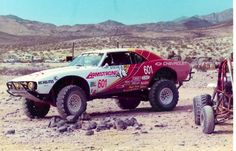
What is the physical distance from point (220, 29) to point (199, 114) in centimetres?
7595

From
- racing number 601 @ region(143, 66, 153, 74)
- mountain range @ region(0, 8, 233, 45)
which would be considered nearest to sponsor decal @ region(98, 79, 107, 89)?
racing number 601 @ region(143, 66, 153, 74)

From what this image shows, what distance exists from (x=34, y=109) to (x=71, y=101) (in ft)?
4.24

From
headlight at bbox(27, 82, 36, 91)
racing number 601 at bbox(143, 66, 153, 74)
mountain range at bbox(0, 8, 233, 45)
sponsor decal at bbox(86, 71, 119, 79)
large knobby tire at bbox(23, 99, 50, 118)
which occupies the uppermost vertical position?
mountain range at bbox(0, 8, 233, 45)

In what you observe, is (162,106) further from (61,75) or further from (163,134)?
(163,134)

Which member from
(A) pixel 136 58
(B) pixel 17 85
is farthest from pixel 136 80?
(B) pixel 17 85

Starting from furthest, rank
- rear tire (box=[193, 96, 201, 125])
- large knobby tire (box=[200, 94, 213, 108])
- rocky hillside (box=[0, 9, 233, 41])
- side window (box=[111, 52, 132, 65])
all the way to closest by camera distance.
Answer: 1. rocky hillside (box=[0, 9, 233, 41])
2. side window (box=[111, 52, 132, 65])
3. rear tire (box=[193, 96, 201, 125])
4. large knobby tire (box=[200, 94, 213, 108])

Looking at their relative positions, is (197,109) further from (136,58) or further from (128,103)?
(128,103)

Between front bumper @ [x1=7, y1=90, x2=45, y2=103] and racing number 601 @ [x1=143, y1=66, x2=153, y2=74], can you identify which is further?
racing number 601 @ [x1=143, y1=66, x2=153, y2=74]

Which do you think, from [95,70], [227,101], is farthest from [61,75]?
[227,101]

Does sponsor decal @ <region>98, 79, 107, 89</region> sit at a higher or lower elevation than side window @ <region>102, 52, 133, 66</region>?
lower

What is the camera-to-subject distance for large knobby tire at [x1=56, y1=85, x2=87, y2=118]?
13.1 m

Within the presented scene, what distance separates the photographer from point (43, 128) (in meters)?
12.1

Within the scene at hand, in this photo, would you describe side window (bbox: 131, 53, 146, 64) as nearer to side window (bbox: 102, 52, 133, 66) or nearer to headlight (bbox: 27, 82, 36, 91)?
side window (bbox: 102, 52, 133, 66)

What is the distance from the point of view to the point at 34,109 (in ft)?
46.9
